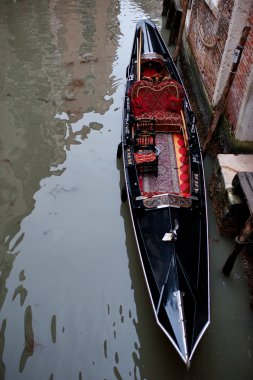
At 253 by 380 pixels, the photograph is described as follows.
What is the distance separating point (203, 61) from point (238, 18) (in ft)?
5.88

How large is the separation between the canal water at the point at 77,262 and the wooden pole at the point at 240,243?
0.13 meters

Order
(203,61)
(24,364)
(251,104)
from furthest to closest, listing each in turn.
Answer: (203,61)
(251,104)
(24,364)

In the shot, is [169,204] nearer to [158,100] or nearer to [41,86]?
[158,100]

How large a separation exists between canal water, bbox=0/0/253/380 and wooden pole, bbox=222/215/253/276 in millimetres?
133

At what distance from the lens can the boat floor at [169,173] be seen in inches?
176

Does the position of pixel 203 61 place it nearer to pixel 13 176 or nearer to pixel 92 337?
pixel 13 176

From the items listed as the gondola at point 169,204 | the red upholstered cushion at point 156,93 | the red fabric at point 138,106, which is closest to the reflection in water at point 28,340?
the gondola at point 169,204

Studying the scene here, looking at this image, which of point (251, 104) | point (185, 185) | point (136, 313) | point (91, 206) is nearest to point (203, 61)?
point (251, 104)

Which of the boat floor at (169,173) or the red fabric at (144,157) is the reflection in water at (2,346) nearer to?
the boat floor at (169,173)

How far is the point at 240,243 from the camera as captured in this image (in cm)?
344

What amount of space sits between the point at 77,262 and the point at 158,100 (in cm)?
305

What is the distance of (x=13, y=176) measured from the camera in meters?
5.17

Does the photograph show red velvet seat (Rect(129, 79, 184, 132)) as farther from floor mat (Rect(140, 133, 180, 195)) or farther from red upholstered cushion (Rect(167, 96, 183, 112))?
floor mat (Rect(140, 133, 180, 195))

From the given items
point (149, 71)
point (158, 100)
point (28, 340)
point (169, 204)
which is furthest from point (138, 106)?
point (28, 340)
